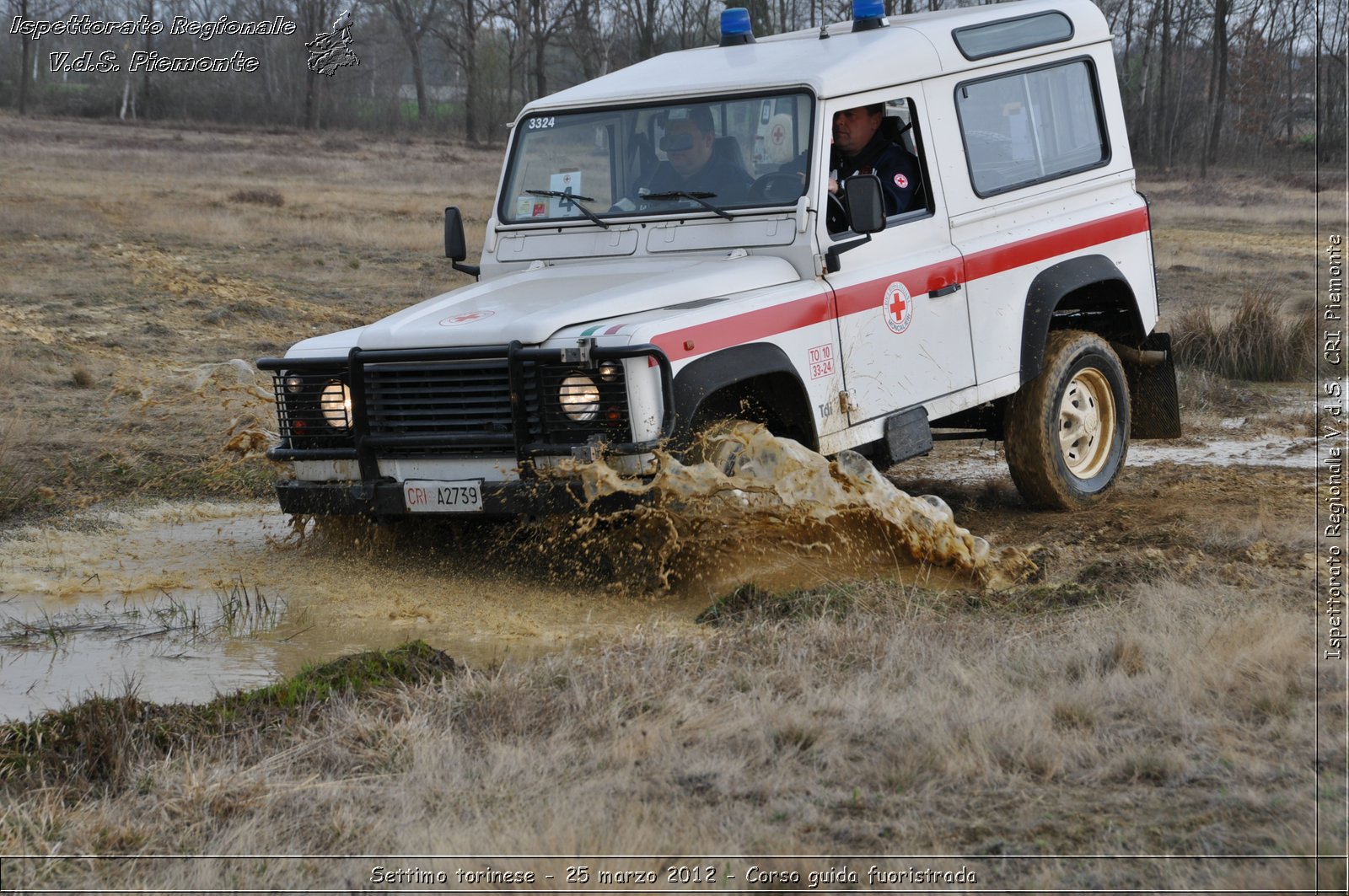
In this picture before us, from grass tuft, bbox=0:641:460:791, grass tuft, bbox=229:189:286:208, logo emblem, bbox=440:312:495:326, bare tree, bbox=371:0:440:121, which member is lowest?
grass tuft, bbox=0:641:460:791

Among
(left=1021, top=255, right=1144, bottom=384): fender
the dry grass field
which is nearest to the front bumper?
the dry grass field

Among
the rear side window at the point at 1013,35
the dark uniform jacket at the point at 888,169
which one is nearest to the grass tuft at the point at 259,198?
the rear side window at the point at 1013,35

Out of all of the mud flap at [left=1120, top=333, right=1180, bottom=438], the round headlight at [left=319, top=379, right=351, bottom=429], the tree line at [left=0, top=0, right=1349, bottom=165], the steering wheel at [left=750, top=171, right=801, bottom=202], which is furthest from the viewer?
the tree line at [left=0, top=0, right=1349, bottom=165]

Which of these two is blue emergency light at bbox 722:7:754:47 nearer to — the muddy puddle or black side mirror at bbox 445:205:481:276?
black side mirror at bbox 445:205:481:276

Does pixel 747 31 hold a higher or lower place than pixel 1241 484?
higher

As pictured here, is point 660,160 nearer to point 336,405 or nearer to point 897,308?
point 897,308

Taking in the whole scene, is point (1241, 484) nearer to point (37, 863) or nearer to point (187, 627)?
point (187, 627)

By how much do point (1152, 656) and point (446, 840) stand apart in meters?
2.27

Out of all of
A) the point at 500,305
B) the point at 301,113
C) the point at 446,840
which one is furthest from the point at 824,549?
the point at 301,113

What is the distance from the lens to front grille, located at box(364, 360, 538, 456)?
5.71 meters

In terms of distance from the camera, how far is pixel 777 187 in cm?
652

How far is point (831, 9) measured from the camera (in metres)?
42.6

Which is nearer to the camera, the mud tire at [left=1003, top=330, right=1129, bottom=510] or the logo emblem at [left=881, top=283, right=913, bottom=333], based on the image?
the logo emblem at [left=881, top=283, right=913, bottom=333]

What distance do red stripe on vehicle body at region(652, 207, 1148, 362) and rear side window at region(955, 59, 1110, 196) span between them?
12.5 inches
